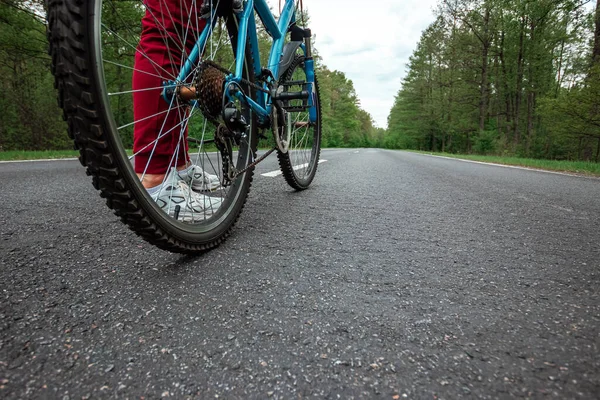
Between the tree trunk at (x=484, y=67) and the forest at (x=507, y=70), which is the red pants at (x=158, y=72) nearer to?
the forest at (x=507, y=70)

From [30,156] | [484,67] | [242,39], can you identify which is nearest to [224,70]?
[242,39]

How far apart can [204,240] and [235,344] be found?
1.73 ft

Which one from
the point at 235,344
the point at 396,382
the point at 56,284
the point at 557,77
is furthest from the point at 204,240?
the point at 557,77

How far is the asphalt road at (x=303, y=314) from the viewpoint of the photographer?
19.9 inches

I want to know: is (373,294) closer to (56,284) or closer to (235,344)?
(235,344)

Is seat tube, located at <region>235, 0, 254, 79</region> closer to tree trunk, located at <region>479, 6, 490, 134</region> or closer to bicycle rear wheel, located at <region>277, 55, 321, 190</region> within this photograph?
bicycle rear wheel, located at <region>277, 55, 321, 190</region>

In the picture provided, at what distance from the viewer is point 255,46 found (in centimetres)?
170

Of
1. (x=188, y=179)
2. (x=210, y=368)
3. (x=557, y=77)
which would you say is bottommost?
(x=210, y=368)

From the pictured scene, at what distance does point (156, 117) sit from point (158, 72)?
0.62 ft

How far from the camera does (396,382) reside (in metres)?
0.51

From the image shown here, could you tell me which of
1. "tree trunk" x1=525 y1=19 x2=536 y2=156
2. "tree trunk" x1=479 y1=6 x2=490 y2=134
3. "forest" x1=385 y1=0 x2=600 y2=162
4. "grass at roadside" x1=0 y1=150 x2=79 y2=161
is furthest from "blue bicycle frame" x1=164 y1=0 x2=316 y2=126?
"tree trunk" x1=479 y1=6 x2=490 y2=134

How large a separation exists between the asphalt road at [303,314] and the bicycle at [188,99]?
206 mm

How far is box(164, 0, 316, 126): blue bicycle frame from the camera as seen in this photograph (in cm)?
136

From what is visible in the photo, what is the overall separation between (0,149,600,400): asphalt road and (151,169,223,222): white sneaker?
183 millimetres
